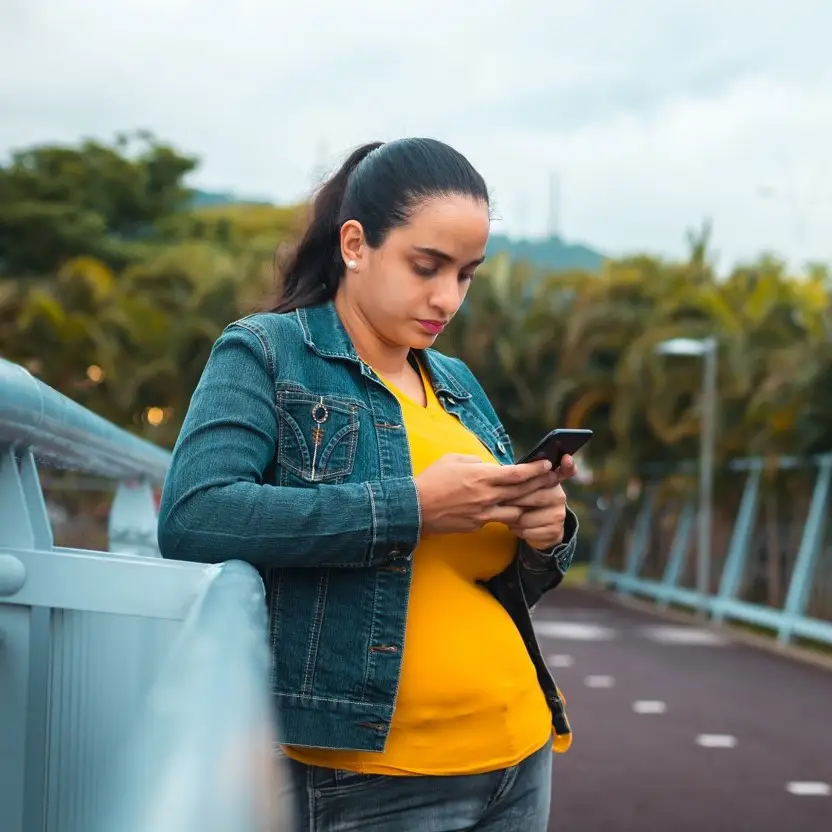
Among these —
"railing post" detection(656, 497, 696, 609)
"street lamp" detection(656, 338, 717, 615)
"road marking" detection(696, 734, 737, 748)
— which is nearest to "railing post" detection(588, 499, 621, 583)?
"railing post" detection(656, 497, 696, 609)

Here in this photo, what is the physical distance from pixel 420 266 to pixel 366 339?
5.3 inches

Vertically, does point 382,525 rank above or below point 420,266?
below

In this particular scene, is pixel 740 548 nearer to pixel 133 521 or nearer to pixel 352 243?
pixel 133 521

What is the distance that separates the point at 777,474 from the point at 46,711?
15564 millimetres

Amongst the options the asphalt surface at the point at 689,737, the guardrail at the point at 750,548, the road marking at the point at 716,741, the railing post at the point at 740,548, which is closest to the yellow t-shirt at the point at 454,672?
the asphalt surface at the point at 689,737

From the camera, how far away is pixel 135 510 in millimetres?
3660

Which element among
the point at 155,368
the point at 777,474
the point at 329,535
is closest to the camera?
the point at 329,535

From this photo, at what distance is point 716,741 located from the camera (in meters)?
8.26

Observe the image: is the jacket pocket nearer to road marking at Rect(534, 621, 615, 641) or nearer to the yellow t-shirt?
the yellow t-shirt

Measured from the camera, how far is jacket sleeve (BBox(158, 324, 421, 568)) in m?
1.55

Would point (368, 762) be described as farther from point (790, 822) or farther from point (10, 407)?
point (790, 822)

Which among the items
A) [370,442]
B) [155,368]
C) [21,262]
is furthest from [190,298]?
[370,442]

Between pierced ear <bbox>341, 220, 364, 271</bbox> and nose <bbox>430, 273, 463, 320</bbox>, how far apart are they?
0.37ft

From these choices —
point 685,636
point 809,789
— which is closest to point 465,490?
point 809,789
